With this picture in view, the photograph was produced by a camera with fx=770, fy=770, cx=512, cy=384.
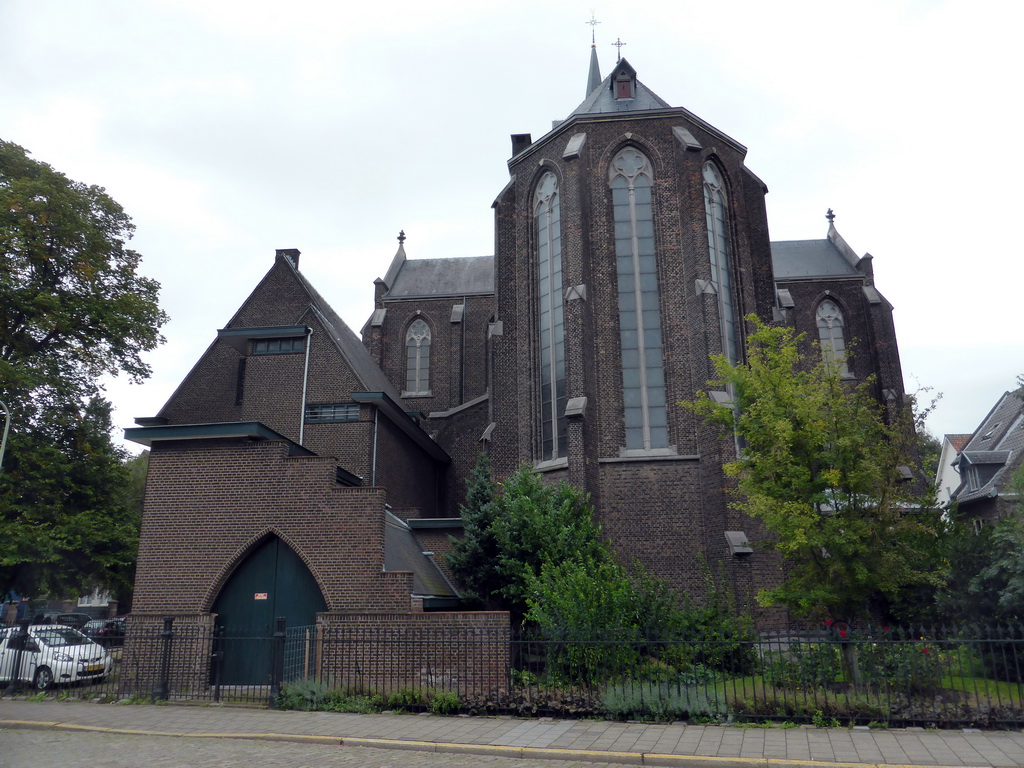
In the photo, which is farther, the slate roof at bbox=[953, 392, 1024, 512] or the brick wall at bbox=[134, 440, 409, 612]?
the slate roof at bbox=[953, 392, 1024, 512]

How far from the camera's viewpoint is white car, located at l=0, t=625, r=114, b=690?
1503 cm

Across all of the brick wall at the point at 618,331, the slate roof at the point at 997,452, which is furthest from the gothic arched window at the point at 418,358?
the slate roof at the point at 997,452

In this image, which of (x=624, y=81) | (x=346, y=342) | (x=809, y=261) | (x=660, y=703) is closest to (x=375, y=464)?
(x=346, y=342)

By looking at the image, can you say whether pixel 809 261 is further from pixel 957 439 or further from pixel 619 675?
pixel 619 675

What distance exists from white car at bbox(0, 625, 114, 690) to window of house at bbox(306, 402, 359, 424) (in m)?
7.90

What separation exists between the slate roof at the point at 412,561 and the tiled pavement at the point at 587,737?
14.1 feet

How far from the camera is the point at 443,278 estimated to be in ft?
130

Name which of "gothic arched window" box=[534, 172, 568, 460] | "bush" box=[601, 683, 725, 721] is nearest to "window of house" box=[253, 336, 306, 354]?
"gothic arched window" box=[534, 172, 568, 460]

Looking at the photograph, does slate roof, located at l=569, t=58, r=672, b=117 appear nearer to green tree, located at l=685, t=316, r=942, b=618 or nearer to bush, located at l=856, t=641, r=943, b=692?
green tree, located at l=685, t=316, r=942, b=618

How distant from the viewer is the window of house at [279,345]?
75.6ft

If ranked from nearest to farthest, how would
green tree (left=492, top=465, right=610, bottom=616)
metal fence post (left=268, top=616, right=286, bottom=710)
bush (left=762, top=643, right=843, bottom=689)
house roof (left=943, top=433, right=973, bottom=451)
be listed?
bush (left=762, top=643, right=843, bottom=689) → metal fence post (left=268, top=616, right=286, bottom=710) → green tree (left=492, top=465, right=610, bottom=616) → house roof (left=943, top=433, right=973, bottom=451)

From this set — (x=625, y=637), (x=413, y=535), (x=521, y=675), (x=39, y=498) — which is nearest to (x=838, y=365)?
(x=625, y=637)

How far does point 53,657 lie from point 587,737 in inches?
473

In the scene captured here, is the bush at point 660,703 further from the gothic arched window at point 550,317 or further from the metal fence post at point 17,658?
the metal fence post at point 17,658
